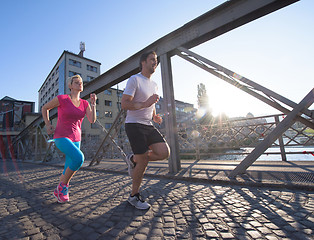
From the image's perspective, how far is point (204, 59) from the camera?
3402 millimetres

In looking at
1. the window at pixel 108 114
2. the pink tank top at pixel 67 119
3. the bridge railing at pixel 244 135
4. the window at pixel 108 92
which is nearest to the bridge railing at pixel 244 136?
the bridge railing at pixel 244 135

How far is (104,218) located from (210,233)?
1069 mm

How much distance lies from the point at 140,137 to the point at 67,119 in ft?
4.22

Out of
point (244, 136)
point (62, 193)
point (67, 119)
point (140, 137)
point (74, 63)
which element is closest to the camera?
point (140, 137)

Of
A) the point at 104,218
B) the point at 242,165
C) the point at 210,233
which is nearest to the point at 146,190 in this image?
the point at 104,218

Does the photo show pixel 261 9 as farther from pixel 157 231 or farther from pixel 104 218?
pixel 104 218

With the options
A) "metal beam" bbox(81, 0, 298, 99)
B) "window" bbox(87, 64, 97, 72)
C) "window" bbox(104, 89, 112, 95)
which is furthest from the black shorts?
"window" bbox(87, 64, 97, 72)

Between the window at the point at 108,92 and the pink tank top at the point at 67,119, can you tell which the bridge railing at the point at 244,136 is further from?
the window at the point at 108,92

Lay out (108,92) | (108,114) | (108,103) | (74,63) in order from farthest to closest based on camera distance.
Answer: (108,92), (108,103), (108,114), (74,63)

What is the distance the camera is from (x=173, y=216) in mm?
1700

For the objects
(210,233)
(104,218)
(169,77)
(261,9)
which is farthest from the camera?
(169,77)

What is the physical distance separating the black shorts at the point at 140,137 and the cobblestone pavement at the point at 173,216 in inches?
28.1

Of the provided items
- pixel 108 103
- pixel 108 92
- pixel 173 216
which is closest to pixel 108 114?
pixel 108 103

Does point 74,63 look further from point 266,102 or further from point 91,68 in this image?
point 266,102
